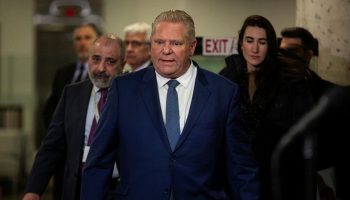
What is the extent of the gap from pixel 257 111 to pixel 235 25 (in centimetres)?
135

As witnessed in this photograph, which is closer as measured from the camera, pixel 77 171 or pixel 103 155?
pixel 103 155

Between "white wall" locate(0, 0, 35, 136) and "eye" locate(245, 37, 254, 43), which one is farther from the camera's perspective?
"white wall" locate(0, 0, 35, 136)

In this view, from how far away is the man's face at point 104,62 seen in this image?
5.59 m

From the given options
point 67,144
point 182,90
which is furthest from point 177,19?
point 67,144

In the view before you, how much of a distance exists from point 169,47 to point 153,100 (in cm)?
29

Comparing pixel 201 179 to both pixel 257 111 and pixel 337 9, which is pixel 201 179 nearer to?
pixel 257 111

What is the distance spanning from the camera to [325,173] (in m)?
6.04

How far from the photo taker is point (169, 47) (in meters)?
4.55

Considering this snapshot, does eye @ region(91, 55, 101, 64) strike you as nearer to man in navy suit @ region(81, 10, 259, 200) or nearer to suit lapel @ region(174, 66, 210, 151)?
man in navy suit @ region(81, 10, 259, 200)

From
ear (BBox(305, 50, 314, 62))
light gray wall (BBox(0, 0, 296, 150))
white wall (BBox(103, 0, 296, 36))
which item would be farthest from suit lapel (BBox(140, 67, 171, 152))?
light gray wall (BBox(0, 0, 296, 150))

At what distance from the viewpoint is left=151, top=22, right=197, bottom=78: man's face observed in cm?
455

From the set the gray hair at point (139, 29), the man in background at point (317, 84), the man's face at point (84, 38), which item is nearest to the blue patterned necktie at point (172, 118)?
the man in background at point (317, 84)

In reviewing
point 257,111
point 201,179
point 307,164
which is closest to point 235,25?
point 257,111

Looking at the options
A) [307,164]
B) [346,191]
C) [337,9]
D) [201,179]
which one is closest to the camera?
[307,164]
